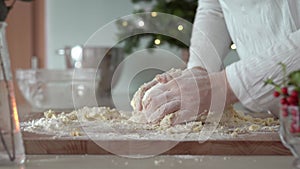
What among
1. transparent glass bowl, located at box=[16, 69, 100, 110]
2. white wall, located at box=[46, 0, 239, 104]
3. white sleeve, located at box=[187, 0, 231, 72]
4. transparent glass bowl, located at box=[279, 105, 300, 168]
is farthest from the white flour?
white wall, located at box=[46, 0, 239, 104]

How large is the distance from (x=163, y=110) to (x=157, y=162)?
0.25 meters

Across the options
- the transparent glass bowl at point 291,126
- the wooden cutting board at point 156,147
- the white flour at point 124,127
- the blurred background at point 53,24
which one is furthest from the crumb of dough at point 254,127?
the blurred background at point 53,24

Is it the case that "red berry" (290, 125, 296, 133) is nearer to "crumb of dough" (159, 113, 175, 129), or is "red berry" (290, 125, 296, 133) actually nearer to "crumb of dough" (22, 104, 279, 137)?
"crumb of dough" (22, 104, 279, 137)

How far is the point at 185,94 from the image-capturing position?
3.29 feet

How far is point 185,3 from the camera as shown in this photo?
268cm

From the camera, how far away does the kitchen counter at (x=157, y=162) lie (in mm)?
750

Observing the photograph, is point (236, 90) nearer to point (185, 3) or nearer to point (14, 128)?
point (14, 128)

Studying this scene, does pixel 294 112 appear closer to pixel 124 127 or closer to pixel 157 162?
pixel 157 162

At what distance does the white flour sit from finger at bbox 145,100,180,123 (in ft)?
0.04

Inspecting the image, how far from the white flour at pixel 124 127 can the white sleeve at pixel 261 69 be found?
0.21 ft

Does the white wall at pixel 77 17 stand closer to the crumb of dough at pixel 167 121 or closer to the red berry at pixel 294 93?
the crumb of dough at pixel 167 121

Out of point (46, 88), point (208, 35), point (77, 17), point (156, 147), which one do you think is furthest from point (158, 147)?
point (77, 17)

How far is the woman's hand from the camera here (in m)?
1.00

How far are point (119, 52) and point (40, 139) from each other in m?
1.48
